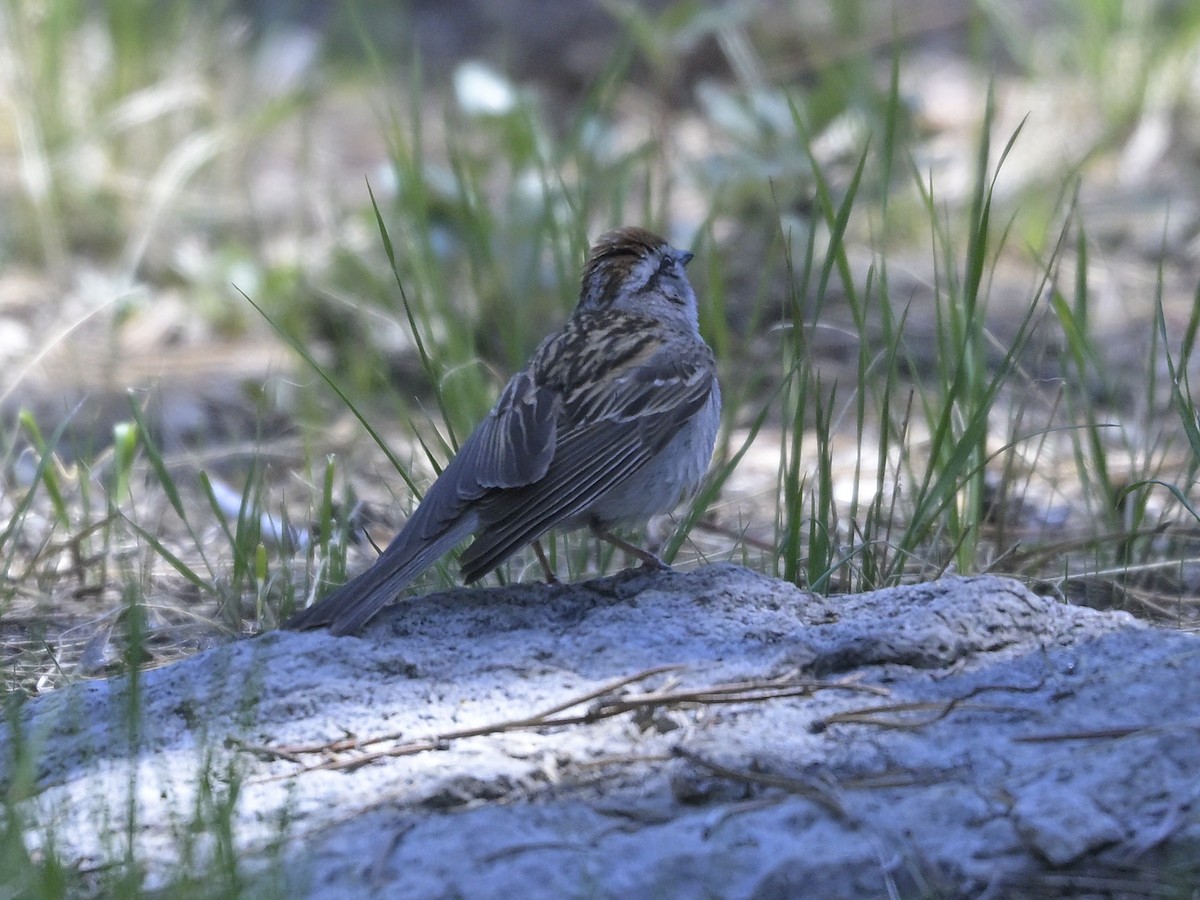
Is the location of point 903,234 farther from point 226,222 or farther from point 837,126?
point 226,222

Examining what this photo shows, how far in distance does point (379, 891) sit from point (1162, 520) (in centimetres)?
279

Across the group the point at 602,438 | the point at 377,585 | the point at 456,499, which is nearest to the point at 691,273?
the point at 602,438

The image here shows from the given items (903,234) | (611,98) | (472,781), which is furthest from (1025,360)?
(472,781)

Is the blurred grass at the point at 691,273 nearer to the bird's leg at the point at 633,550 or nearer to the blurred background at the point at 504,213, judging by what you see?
the blurred background at the point at 504,213

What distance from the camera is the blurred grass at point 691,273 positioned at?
4.38 meters

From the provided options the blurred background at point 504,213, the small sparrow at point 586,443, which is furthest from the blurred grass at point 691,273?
the small sparrow at point 586,443

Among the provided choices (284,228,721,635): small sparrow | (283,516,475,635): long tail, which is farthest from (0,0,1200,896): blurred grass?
(283,516,475,635): long tail

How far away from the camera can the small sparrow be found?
150 inches

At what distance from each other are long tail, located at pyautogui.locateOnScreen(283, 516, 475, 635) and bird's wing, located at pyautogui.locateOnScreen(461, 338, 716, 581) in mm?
126

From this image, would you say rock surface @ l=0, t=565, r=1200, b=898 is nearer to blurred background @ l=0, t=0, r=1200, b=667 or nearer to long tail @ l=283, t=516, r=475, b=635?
long tail @ l=283, t=516, r=475, b=635

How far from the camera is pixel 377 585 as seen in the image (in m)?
3.73

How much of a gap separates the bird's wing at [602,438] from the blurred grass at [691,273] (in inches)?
10.2

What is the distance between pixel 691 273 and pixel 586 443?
11.8 feet

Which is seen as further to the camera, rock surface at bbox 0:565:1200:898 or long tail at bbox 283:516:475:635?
long tail at bbox 283:516:475:635
